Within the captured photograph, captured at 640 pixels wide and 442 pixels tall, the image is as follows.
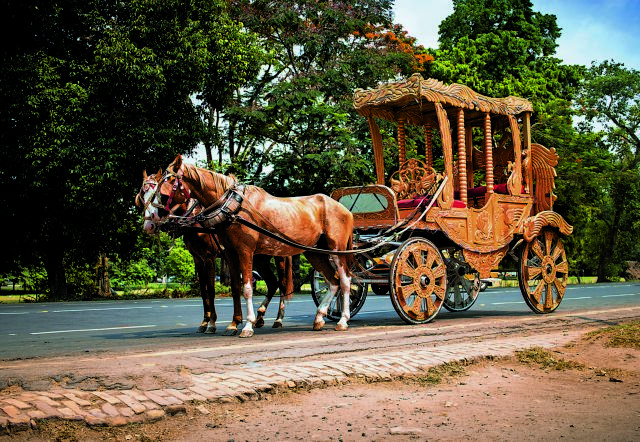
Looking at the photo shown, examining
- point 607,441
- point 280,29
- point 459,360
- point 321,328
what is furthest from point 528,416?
point 280,29

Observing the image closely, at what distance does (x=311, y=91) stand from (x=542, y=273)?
15355 mm

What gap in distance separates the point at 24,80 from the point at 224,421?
1967 cm

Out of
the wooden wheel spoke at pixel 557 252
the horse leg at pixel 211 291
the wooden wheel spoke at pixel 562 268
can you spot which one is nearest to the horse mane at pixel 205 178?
the horse leg at pixel 211 291

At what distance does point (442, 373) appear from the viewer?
7297 millimetres

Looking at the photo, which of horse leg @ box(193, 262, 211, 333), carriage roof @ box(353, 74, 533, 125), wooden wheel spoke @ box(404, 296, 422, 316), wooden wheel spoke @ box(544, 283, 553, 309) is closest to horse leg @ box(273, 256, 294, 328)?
horse leg @ box(193, 262, 211, 333)

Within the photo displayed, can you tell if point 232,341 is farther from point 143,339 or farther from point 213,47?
point 213,47

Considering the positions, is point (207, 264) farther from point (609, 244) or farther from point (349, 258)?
point (609, 244)

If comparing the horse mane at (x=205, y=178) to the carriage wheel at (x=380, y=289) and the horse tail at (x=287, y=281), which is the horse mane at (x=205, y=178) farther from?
the carriage wheel at (x=380, y=289)

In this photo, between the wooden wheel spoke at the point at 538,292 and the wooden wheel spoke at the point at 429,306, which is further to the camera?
the wooden wheel spoke at the point at 538,292

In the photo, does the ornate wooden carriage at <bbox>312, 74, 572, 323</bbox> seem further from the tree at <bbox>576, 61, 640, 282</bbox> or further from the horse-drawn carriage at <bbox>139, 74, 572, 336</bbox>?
the tree at <bbox>576, 61, 640, 282</bbox>

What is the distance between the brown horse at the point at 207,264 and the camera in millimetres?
9555

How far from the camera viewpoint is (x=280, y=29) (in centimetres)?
3028

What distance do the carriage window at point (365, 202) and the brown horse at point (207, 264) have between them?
5.80 ft

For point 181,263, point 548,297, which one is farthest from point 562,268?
point 181,263
